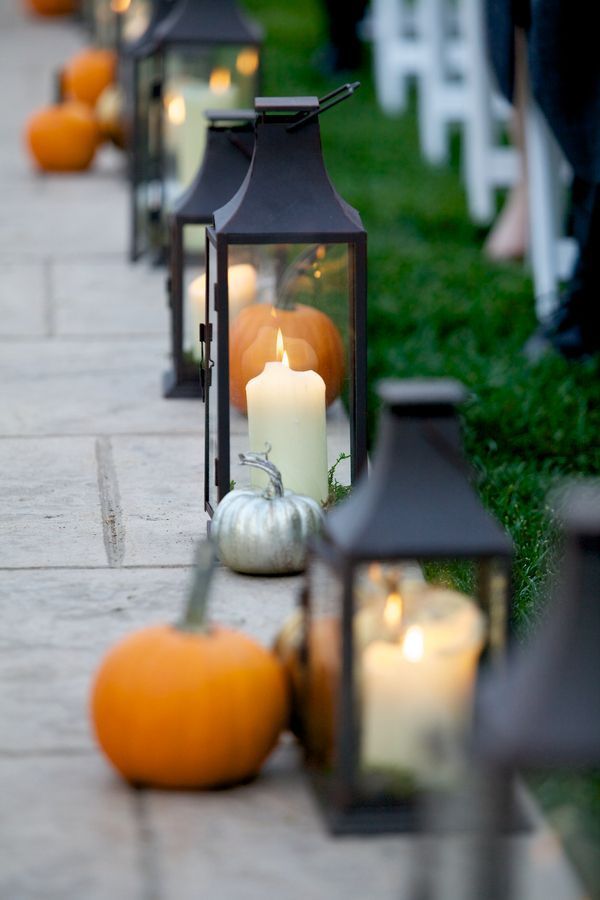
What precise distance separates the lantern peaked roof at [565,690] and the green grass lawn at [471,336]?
4.09ft

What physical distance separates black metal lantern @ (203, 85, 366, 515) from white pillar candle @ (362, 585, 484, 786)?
103cm

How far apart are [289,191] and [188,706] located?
118 cm

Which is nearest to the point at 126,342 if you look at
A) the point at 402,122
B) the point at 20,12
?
the point at 402,122

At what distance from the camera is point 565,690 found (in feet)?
5.39

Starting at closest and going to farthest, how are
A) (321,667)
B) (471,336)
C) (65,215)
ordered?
1. (321,667)
2. (471,336)
3. (65,215)

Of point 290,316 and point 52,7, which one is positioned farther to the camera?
point 52,7

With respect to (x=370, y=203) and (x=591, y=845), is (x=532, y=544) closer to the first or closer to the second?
(x=591, y=845)

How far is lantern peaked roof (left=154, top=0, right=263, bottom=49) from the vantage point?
5387 millimetres

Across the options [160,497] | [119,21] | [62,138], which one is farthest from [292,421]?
[119,21]

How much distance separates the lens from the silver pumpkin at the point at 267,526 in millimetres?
2898

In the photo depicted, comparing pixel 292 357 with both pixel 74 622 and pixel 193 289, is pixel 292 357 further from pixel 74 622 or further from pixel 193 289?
pixel 193 289

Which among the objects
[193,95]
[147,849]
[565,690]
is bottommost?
[147,849]

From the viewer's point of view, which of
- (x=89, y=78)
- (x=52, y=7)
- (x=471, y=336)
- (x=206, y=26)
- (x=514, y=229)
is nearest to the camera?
(x=471, y=336)

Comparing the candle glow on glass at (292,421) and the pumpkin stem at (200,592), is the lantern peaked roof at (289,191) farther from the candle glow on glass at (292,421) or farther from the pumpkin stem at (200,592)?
the pumpkin stem at (200,592)
